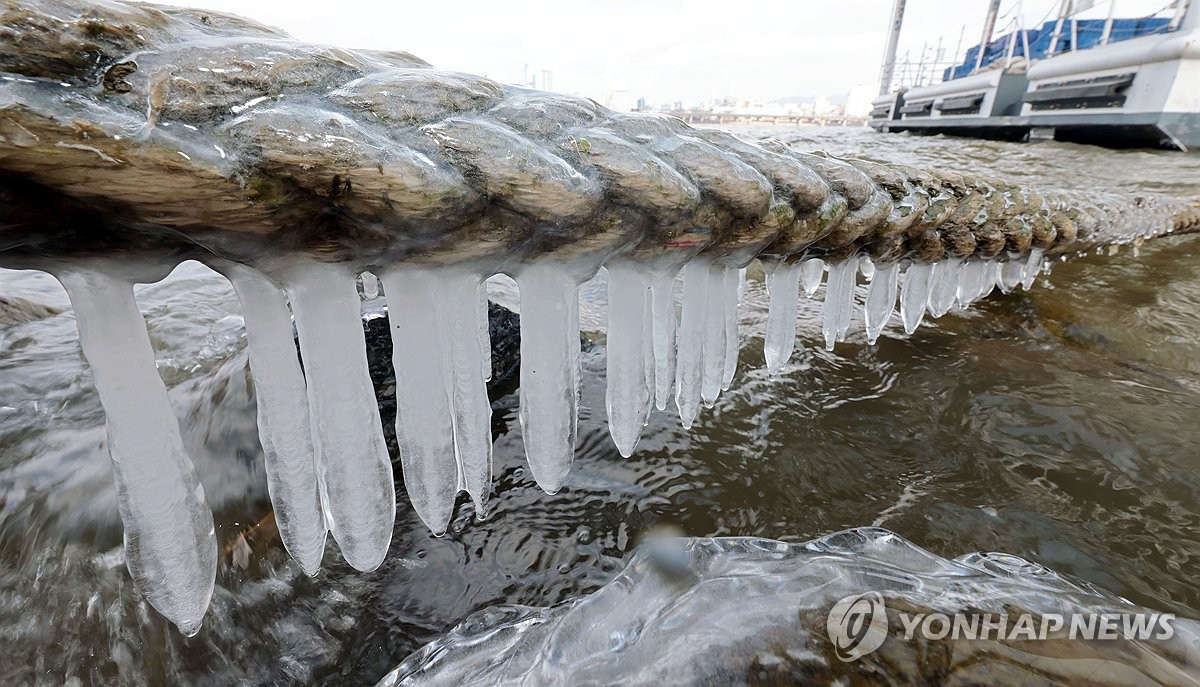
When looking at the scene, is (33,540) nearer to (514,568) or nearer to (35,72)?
(514,568)

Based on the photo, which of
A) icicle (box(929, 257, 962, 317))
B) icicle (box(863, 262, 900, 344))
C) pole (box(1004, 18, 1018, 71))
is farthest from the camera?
pole (box(1004, 18, 1018, 71))

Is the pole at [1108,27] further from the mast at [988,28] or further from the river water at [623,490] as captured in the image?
the river water at [623,490]

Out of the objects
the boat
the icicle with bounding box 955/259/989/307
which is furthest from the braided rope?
the boat

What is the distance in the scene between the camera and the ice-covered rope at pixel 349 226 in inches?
26.8

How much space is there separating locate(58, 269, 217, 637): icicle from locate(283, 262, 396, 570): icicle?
7 centimetres

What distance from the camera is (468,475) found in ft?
4.65

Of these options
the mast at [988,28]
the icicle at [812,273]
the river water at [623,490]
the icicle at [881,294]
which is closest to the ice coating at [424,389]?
the river water at [623,490]

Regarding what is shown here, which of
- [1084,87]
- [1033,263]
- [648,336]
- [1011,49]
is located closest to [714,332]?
[648,336]

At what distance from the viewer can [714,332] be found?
173 centimetres

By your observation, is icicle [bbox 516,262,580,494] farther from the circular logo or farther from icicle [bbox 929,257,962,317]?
icicle [bbox 929,257,962,317]

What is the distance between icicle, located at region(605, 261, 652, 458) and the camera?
141 cm

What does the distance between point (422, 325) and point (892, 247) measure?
1754mm

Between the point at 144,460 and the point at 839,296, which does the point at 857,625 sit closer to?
the point at 144,460

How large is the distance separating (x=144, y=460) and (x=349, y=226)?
609 millimetres
